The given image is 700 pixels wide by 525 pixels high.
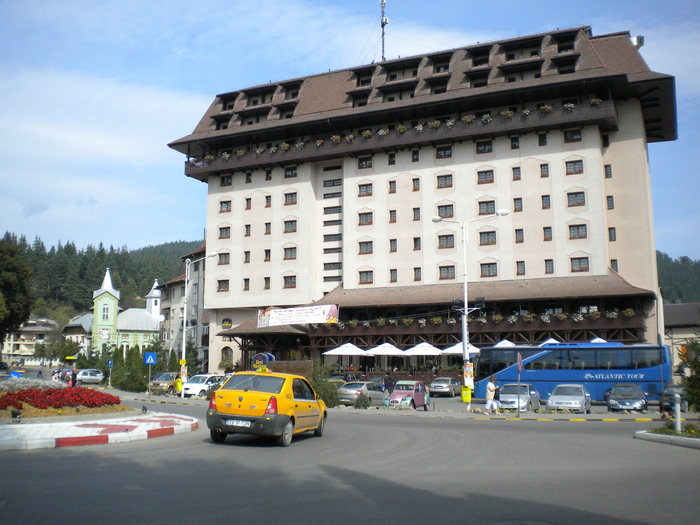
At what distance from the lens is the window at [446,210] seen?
180ft

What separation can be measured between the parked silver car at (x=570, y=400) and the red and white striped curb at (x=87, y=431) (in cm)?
1889

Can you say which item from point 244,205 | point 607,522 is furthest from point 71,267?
point 607,522

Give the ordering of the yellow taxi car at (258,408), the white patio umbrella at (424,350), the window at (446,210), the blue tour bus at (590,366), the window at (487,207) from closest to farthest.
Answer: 1. the yellow taxi car at (258,408)
2. the blue tour bus at (590,366)
3. the white patio umbrella at (424,350)
4. the window at (487,207)
5. the window at (446,210)

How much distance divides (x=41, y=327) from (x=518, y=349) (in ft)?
470

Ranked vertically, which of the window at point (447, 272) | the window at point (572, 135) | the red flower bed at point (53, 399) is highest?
the window at point (572, 135)

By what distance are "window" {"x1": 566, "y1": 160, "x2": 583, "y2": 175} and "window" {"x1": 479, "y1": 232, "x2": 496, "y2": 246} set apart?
7669 mm

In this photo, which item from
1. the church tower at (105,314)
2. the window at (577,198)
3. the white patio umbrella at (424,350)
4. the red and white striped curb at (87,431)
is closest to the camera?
the red and white striped curb at (87,431)

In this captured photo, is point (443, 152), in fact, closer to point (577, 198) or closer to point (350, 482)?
point (577, 198)

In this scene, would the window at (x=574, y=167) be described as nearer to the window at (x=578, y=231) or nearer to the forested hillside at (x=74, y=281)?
the window at (x=578, y=231)

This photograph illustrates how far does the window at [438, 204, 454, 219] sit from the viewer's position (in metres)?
54.9

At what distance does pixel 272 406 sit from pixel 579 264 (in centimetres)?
4153

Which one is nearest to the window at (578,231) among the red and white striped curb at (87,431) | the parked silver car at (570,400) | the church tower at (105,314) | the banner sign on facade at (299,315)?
the banner sign on facade at (299,315)

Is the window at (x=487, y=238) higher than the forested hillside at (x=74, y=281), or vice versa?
the forested hillside at (x=74, y=281)

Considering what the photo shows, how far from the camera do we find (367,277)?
57.5 meters
